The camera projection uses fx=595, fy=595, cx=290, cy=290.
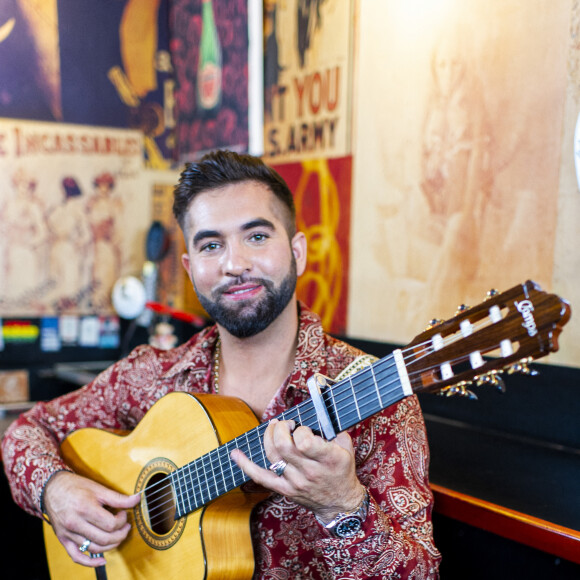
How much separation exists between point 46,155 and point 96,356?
3.74 ft

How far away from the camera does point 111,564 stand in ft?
5.05

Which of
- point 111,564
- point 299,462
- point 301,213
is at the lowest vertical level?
point 111,564

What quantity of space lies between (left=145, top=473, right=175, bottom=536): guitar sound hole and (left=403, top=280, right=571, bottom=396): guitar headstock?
75 centimetres

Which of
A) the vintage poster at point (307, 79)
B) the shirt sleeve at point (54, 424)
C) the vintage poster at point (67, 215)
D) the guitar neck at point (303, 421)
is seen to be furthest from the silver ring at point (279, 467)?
the vintage poster at point (67, 215)

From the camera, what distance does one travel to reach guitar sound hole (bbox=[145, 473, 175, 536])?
55.5 inches

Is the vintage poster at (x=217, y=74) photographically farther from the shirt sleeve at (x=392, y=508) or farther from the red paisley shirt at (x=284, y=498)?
the shirt sleeve at (x=392, y=508)

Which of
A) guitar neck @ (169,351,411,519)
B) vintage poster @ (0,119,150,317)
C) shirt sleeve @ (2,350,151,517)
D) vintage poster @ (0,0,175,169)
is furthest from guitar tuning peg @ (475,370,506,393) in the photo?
vintage poster @ (0,0,175,169)

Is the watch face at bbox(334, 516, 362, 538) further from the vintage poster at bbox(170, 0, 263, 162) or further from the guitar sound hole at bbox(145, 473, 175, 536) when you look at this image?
the vintage poster at bbox(170, 0, 263, 162)

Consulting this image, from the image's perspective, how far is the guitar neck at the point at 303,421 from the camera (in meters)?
0.99

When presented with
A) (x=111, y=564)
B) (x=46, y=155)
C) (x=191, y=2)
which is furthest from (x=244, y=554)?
(x=191, y=2)

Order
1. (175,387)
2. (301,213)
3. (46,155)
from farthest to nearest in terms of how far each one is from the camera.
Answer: (46,155), (301,213), (175,387)

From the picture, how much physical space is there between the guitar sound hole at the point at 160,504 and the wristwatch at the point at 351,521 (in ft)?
1.56

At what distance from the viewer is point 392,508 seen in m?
1.19

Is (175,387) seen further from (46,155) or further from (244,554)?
(46,155)
